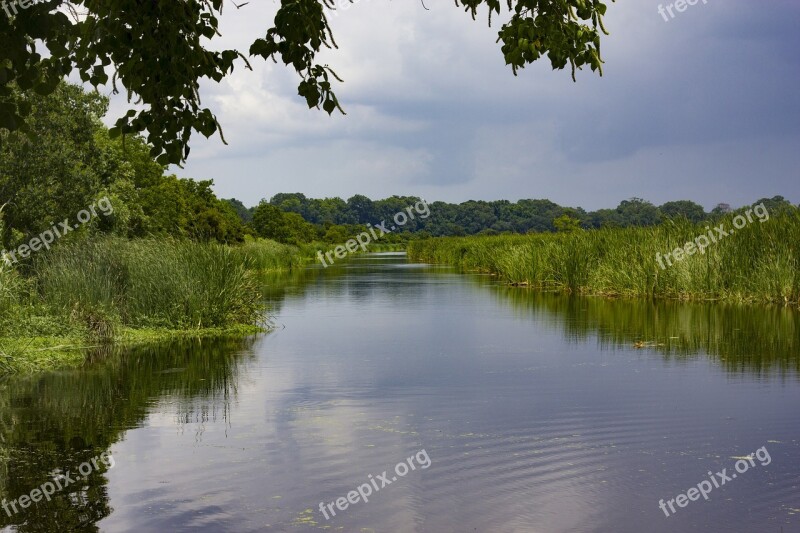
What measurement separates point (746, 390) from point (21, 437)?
777cm

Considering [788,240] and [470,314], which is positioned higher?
[788,240]

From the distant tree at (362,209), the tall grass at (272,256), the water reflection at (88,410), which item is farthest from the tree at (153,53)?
the distant tree at (362,209)

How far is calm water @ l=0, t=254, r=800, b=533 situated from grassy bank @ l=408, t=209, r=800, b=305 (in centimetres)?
565

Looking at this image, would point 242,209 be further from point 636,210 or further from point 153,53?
point 153,53

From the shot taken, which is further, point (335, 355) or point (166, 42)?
point (335, 355)

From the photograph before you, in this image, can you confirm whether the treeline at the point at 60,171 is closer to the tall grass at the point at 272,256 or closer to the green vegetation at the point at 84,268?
the green vegetation at the point at 84,268

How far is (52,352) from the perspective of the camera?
499 inches

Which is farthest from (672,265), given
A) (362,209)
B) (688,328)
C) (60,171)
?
(362,209)

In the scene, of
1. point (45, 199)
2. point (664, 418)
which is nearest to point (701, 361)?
point (664, 418)

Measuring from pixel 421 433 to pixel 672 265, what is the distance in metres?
17.2

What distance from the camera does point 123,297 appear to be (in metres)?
16.2

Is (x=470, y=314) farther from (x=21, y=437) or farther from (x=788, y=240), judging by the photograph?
(x=21, y=437)

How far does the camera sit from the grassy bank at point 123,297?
13.3 metres

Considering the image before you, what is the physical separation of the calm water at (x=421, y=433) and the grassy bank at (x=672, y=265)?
222 inches
